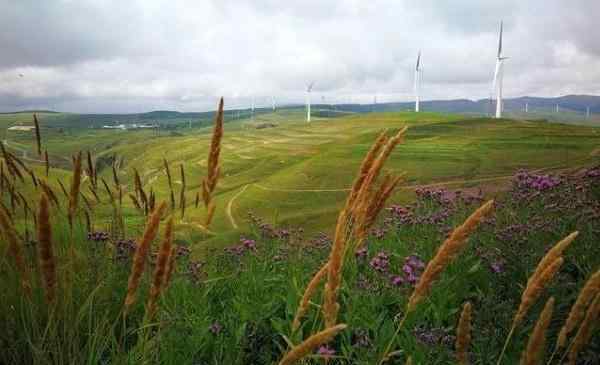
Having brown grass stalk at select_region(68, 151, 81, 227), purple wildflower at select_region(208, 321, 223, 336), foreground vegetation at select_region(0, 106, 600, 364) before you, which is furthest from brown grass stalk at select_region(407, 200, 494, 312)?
purple wildflower at select_region(208, 321, 223, 336)

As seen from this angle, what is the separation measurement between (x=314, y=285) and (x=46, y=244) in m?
0.73

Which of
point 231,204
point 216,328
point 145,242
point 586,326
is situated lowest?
point 231,204

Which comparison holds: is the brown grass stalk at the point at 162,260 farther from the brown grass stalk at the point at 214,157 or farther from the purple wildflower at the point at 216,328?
the purple wildflower at the point at 216,328

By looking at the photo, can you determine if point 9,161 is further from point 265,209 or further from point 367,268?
point 265,209

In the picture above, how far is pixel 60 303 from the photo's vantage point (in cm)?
199

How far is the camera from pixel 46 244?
1.21 m

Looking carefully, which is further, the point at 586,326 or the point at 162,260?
the point at 162,260

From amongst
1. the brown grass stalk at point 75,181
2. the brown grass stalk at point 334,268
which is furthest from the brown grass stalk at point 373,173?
the brown grass stalk at point 75,181

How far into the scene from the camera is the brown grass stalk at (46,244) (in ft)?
3.78

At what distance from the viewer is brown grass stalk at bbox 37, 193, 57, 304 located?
1.15m

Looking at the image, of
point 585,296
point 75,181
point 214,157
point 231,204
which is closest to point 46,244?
point 75,181

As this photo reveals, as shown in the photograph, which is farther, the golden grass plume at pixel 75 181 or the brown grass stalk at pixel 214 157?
the brown grass stalk at pixel 214 157

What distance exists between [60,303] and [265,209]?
1183 cm

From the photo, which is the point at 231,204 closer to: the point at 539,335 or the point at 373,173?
the point at 373,173
